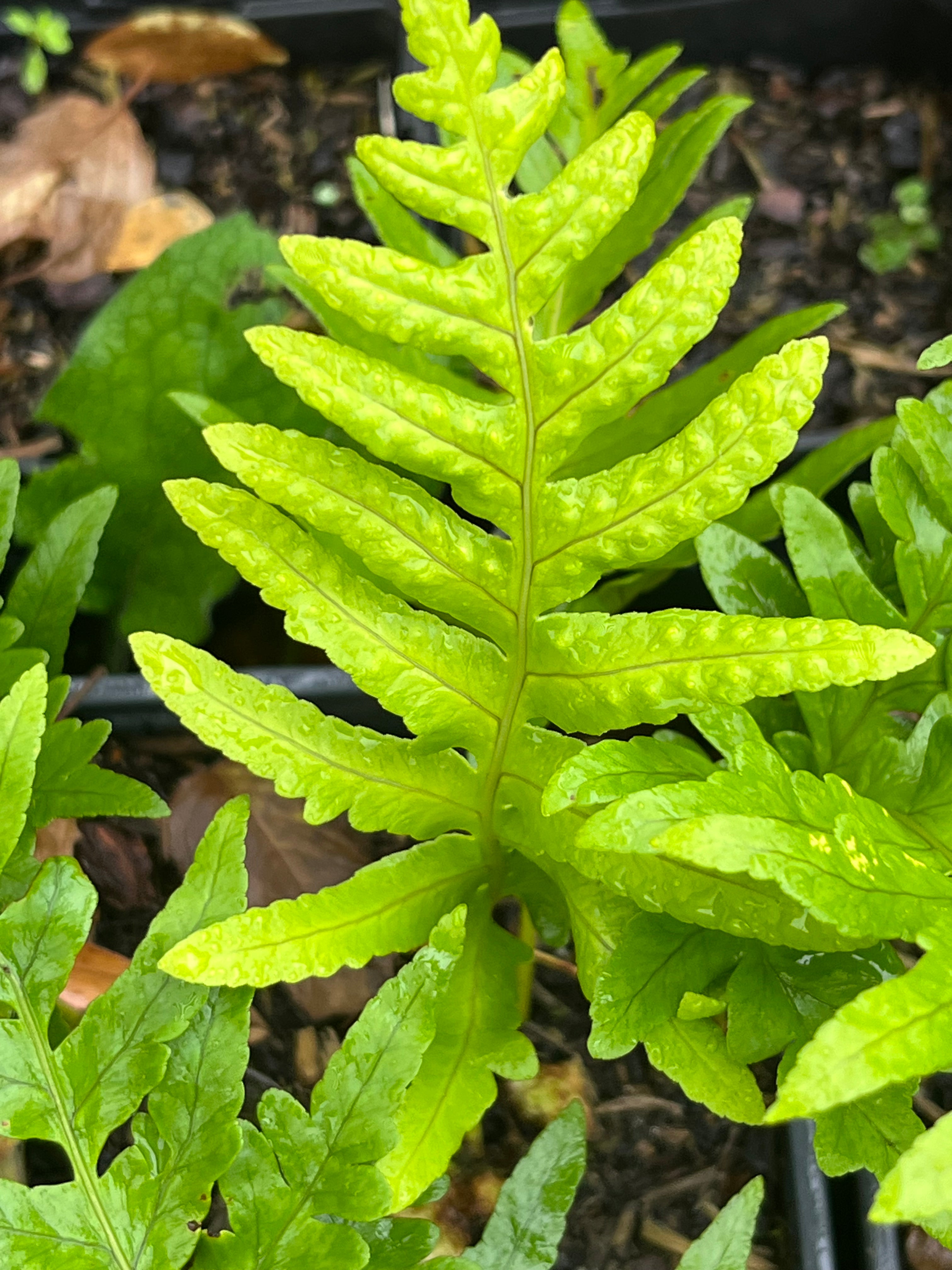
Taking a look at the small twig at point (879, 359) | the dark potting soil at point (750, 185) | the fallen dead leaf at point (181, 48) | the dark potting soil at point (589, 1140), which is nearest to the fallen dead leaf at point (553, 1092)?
the dark potting soil at point (589, 1140)

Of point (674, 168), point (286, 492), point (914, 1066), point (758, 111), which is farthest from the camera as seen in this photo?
point (758, 111)

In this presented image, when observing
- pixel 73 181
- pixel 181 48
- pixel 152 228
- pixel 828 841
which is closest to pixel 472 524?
pixel 828 841

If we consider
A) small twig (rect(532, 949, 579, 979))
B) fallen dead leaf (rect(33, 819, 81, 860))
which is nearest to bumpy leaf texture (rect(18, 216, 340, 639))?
fallen dead leaf (rect(33, 819, 81, 860))

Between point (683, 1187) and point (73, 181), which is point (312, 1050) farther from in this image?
point (73, 181)

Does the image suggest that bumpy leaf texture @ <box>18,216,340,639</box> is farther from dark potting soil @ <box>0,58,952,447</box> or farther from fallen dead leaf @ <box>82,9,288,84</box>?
fallen dead leaf @ <box>82,9,288,84</box>

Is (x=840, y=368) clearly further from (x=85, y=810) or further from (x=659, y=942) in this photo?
(x=85, y=810)

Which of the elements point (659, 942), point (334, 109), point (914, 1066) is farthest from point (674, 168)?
point (334, 109)

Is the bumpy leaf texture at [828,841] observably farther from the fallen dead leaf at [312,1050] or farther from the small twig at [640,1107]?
the fallen dead leaf at [312,1050]
